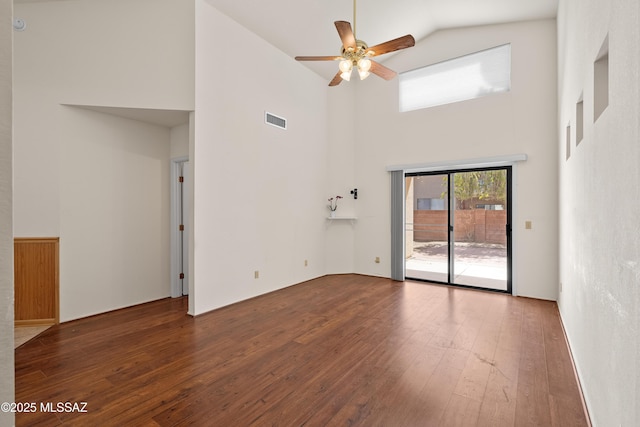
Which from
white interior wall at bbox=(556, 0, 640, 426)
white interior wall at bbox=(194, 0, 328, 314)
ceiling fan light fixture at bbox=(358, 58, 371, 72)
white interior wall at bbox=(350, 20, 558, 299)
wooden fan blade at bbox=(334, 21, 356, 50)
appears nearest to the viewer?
white interior wall at bbox=(556, 0, 640, 426)

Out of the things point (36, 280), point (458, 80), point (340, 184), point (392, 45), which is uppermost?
point (458, 80)

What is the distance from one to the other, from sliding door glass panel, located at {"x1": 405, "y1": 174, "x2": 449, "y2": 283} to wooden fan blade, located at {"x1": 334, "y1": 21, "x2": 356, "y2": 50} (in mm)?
3249

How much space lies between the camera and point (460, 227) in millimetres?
5195

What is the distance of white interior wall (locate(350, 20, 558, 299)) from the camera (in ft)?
14.3

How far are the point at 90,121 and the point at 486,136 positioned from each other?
5.89 m

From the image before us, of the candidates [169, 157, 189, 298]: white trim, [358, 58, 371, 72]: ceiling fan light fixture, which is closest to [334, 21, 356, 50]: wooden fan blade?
[358, 58, 371, 72]: ceiling fan light fixture

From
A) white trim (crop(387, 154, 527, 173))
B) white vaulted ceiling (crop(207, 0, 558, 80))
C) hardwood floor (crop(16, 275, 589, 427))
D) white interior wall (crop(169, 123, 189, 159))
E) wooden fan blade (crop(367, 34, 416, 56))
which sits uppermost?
white vaulted ceiling (crop(207, 0, 558, 80))

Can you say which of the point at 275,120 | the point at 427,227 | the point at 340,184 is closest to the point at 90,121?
the point at 275,120

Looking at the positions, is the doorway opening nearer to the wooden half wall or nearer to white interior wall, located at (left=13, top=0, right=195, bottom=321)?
white interior wall, located at (left=13, top=0, right=195, bottom=321)

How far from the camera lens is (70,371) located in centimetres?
248

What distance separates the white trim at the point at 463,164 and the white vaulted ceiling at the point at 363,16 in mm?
2119

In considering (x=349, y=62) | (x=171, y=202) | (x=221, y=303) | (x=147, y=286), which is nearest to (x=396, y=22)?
(x=349, y=62)

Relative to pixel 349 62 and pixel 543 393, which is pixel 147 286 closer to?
pixel 349 62

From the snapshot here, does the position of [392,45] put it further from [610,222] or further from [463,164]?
[463,164]
